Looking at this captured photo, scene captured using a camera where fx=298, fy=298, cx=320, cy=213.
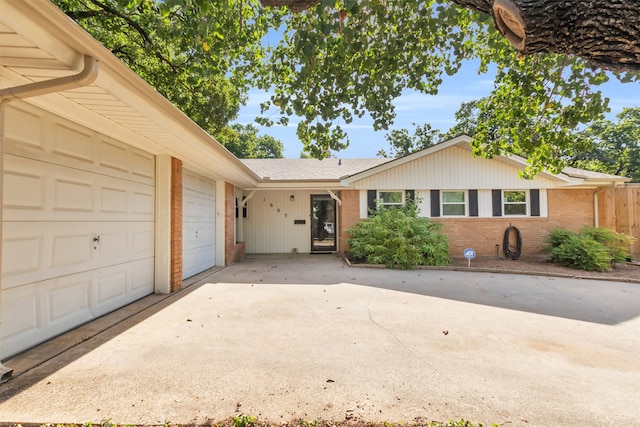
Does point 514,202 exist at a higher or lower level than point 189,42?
lower

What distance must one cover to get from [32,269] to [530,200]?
12943 millimetres

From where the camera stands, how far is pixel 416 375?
270 centimetres

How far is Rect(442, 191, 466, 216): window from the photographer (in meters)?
10.8

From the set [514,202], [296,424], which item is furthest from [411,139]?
[296,424]

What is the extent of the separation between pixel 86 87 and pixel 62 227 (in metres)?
1.82

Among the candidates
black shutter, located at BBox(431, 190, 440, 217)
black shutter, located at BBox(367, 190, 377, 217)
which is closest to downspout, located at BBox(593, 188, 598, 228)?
black shutter, located at BBox(431, 190, 440, 217)

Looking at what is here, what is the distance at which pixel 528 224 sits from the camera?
34.5 feet

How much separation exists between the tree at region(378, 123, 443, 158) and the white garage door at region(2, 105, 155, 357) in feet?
90.4

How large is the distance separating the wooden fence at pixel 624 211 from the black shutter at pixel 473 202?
4.14 metres

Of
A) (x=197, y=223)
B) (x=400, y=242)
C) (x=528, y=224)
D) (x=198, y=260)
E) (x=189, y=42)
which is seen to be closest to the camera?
(x=189, y=42)

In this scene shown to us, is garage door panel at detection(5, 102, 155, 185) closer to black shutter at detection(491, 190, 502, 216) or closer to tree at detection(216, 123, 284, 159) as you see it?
black shutter at detection(491, 190, 502, 216)

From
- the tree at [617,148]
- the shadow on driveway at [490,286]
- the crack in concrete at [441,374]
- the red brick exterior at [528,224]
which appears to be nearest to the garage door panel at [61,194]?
the shadow on driveway at [490,286]

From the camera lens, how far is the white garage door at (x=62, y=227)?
295cm

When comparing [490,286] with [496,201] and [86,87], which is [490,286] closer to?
[496,201]
